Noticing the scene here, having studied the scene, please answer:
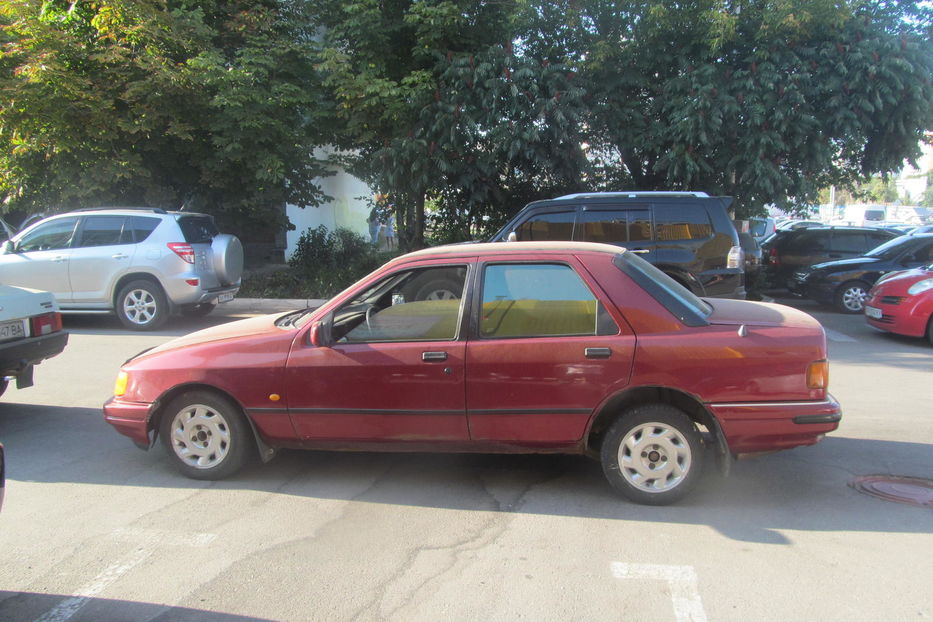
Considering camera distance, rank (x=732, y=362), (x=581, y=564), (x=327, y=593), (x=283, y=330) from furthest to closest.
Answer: (x=283, y=330) → (x=732, y=362) → (x=581, y=564) → (x=327, y=593)

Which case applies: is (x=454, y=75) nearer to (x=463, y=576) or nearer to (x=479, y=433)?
(x=479, y=433)

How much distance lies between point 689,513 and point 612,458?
0.56m

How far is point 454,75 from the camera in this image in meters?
13.0

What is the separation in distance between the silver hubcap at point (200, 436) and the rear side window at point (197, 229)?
656 centimetres

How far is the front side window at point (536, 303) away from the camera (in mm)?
4363

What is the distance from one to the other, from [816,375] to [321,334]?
304cm

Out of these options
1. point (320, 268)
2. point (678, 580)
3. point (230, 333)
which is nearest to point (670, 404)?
point (678, 580)

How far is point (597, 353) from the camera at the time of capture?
13.8 feet

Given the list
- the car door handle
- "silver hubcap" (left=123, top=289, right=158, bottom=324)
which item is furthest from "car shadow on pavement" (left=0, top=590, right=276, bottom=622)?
"silver hubcap" (left=123, top=289, right=158, bottom=324)

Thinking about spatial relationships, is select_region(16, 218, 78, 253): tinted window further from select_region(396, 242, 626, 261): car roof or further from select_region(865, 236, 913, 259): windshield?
select_region(865, 236, 913, 259): windshield

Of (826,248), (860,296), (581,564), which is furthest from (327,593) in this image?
(826,248)

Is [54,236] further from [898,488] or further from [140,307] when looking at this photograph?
[898,488]

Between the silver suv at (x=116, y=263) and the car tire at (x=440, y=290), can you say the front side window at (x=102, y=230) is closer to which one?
the silver suv at (x=116, y=263)

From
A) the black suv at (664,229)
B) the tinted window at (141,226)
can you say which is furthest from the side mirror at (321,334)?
the tinted window at (141,226)
